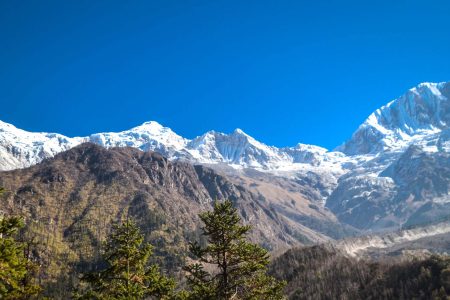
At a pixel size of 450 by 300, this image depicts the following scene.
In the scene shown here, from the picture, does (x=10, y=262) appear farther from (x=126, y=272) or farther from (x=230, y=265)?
(x=230, y=265)

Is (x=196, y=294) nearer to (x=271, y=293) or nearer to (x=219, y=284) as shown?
(x=219, y=284)

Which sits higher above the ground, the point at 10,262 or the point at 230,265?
the point at 230,265

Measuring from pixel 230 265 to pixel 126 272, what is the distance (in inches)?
281

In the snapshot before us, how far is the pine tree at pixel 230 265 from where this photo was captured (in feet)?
93.4

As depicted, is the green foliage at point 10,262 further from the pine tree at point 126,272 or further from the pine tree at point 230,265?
the pine tree at point 230,265

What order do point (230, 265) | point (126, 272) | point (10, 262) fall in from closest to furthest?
1. point (10, 262)
2. point (126, 272)
3. point (230, 265)

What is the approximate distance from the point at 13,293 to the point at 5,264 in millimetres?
1995

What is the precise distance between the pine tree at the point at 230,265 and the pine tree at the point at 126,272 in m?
2.27

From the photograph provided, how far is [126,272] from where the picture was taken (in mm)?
27141

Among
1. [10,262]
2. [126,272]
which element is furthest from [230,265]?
[10,262]

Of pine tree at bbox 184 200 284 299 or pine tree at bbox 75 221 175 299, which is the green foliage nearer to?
pine tree at bbox 75 221 175 299

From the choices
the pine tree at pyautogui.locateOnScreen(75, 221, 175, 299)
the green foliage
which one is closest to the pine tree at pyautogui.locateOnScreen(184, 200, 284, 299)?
→ the pine tree at pyautogui.locateOnScreen(75, 221, 175, 299)

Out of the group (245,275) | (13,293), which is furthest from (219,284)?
(13,293)

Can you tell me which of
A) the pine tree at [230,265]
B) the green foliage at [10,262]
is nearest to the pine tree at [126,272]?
the pine tree at [230,265]
